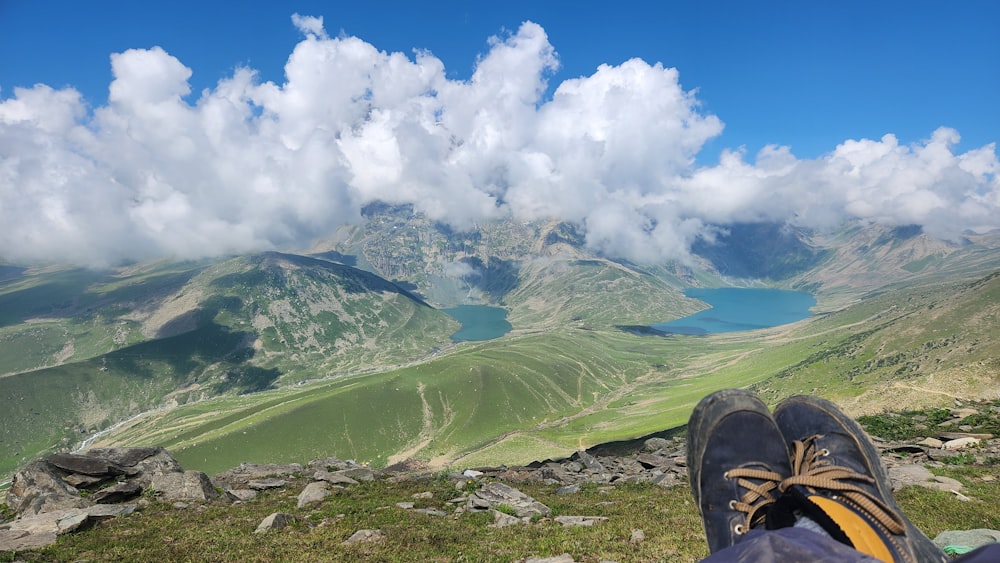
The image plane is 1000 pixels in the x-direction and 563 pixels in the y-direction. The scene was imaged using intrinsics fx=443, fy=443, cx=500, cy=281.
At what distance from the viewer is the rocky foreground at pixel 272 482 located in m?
13.9

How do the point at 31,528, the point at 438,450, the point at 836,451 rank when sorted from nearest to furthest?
1. the point at 836,451
2. the point at 31,528
3. the point at 438,450

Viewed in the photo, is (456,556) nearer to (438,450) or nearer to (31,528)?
(31,528)

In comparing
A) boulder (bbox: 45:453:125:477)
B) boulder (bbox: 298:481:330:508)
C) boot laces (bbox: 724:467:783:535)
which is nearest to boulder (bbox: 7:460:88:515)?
boulder (bbox: 45:453:125:477)

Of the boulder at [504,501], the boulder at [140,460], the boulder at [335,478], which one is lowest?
the boulder at [504,501]

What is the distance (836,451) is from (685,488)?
1456 centimetres

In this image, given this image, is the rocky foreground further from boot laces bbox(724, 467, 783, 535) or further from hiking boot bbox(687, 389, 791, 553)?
boot laces bbox(724, 467, 783, 535)

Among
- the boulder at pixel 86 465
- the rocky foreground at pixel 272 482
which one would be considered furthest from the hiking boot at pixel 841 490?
the boulder at pixel 86 465

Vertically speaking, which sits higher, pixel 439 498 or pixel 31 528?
pixel 31 528

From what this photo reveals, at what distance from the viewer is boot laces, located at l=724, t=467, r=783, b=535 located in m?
5.83

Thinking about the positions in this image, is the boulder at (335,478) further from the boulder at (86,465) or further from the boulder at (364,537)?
the boulder at (364,537)

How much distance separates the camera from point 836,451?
6.46 meters

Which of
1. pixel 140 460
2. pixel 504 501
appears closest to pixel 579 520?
pixel 504 501

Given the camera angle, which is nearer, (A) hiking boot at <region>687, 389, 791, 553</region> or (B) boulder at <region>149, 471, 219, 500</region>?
(A) hiking boot at <region>687, 389, 791, 553</region>

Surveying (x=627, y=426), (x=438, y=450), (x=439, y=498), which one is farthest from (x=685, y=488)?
(x=438, y=450)
